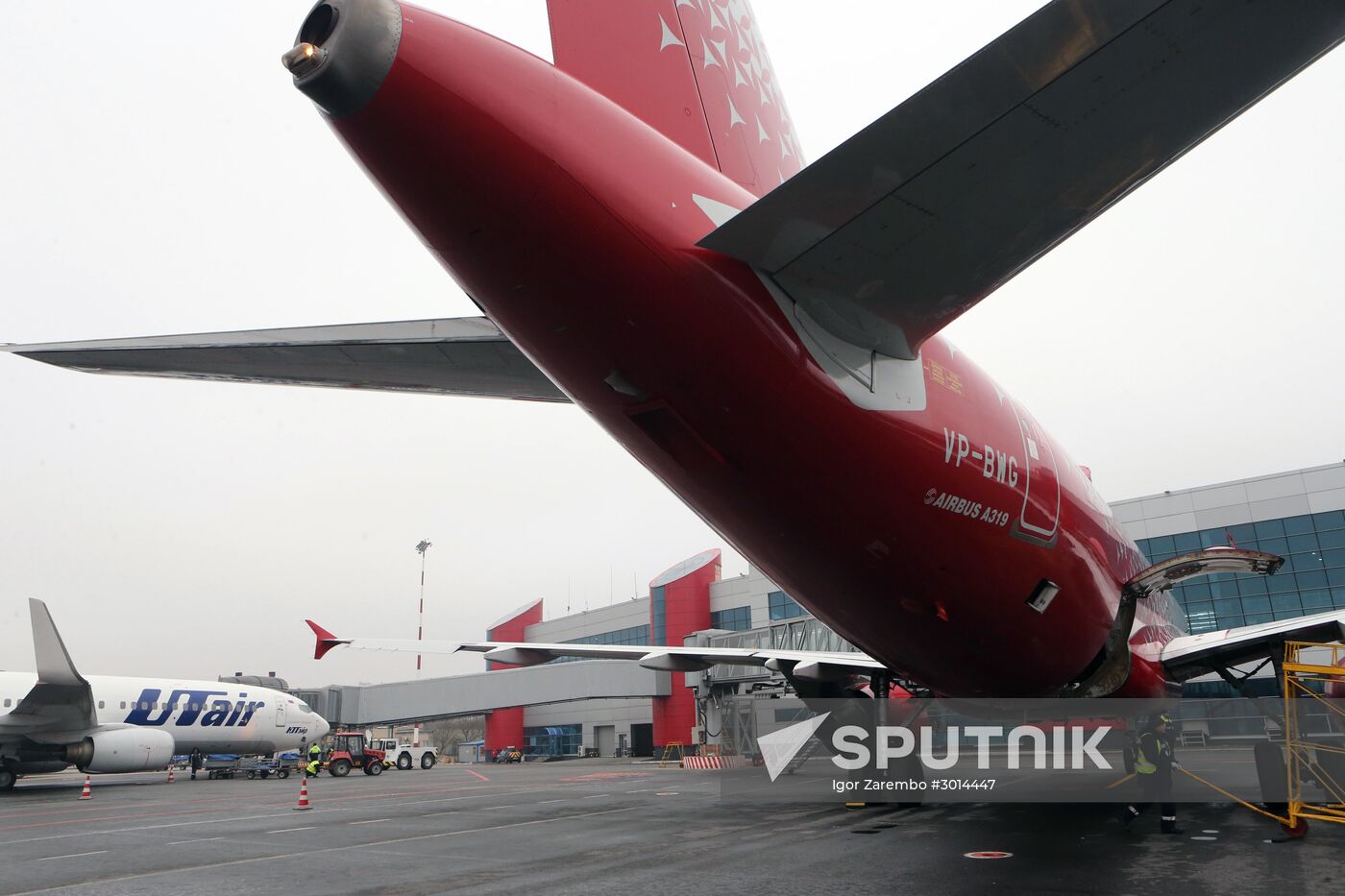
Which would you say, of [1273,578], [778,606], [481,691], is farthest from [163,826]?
[1273,578]

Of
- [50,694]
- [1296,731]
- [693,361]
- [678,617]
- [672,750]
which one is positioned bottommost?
[672,750]

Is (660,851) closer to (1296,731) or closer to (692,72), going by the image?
(1296,731)

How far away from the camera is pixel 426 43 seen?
360 cm

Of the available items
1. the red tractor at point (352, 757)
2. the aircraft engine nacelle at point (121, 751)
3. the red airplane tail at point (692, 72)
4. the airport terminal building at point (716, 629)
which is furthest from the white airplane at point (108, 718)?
the red airplane tail at point (692, 72)

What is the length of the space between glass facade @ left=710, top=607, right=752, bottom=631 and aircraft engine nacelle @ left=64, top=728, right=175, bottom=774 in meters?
29.7

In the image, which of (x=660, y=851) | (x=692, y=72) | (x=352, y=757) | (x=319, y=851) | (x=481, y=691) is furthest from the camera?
(x=481, y=691)

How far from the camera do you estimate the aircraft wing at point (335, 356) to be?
4461 mm

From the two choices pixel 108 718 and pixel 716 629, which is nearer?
pixel 108 718

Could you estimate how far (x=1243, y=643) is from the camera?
10258mm

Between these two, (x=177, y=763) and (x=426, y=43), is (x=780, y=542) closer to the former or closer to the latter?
(x=426, y=43)

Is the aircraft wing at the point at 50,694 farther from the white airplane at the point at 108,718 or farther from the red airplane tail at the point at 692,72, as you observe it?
the red airplane tail at the point at 692,72

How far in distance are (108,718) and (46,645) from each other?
5590mm

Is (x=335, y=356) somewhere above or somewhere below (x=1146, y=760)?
above

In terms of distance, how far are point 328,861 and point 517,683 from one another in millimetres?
43360
